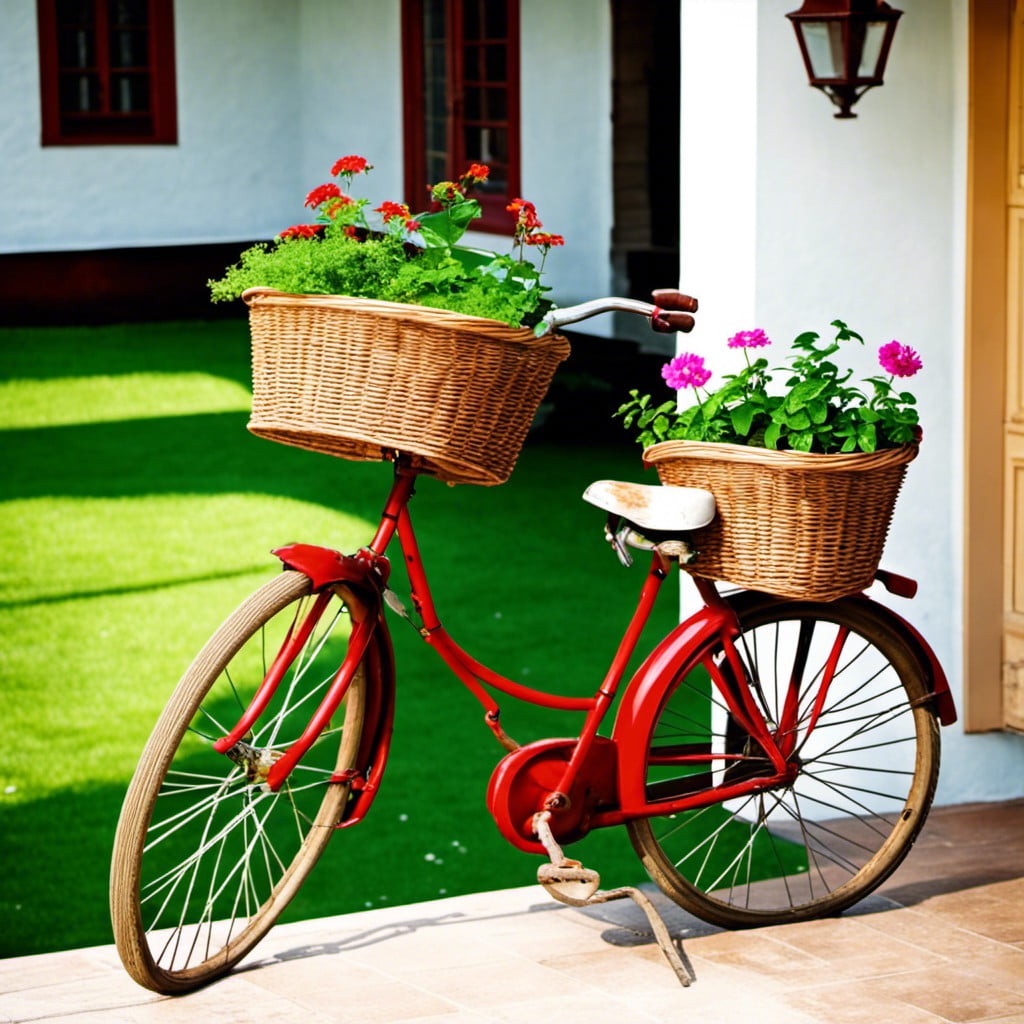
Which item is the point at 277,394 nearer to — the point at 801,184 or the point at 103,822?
the point at 801,184

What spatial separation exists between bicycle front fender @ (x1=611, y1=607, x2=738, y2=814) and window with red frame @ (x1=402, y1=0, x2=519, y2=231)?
9.07m

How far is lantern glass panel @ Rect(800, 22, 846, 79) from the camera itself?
439cm

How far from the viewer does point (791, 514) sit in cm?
348

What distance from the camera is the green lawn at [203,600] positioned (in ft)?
16.6

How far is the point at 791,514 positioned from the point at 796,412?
213 millimetres

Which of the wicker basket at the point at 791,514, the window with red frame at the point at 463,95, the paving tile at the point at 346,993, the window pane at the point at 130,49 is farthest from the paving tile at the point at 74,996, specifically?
the window pane at the point at 130,49

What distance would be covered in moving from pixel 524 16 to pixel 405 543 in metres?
9.94

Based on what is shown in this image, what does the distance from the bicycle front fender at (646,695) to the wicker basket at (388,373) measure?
0.60 meters

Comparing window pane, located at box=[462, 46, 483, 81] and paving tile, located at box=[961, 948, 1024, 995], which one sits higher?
window pane, located at box=[462, 46, 483, 81]

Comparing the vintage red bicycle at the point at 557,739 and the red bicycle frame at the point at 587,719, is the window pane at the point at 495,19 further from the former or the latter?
the red bicycle frame at the point at 587,719

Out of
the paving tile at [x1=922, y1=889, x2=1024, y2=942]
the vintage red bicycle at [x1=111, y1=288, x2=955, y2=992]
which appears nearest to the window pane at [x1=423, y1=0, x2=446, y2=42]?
the vintage red bicycle at [x1=111, y1=288, x2=955, y2=992]

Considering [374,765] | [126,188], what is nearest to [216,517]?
[374,765]

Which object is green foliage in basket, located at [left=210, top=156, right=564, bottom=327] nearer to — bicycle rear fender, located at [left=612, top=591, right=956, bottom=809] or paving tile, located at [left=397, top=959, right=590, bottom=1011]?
bicycle rear fender, located at [left=612, top=591, right=956, bottom=809]

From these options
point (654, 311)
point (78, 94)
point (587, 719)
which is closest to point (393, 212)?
point (654, 311)
